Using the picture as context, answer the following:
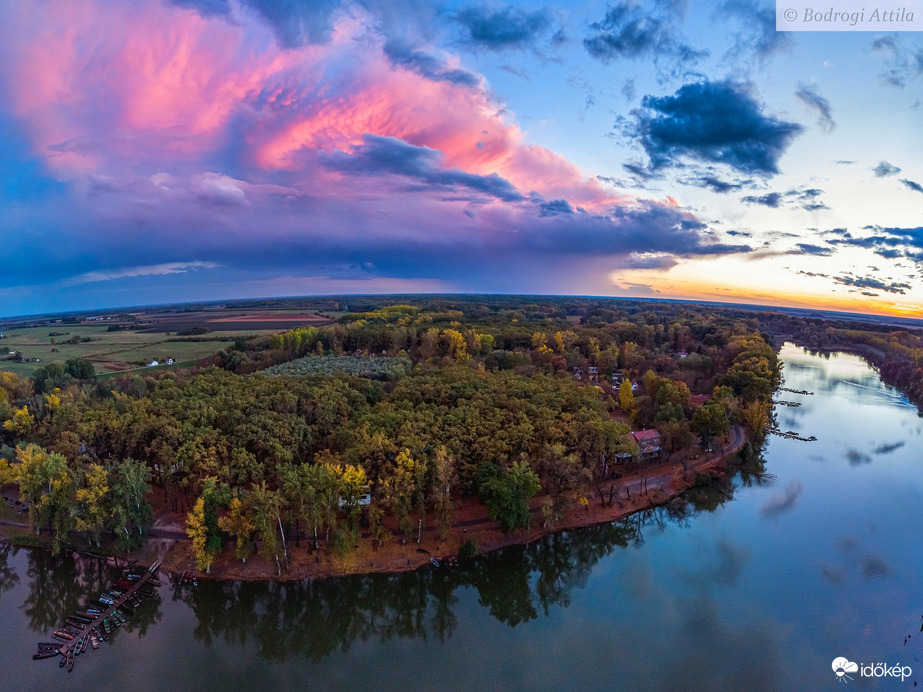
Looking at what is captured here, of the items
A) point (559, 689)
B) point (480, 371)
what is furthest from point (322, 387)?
point (559, 689)

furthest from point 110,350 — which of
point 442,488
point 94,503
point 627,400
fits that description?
point 627,400

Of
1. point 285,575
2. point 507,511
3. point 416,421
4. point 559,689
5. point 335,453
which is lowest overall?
A: point 559,689

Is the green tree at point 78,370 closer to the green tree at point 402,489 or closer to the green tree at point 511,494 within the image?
the green tree at point 402,489

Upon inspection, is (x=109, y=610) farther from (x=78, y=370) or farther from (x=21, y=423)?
(x=78, y=370)

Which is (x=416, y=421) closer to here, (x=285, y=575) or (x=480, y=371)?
(x=285, y=575)

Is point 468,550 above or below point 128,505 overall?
below

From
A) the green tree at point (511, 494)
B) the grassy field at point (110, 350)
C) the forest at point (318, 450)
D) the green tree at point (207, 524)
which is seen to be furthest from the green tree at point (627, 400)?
the grassy field at point (110, 350)
